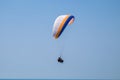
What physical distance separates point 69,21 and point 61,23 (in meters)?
1.33

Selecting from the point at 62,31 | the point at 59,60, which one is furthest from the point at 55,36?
the point at 59,60

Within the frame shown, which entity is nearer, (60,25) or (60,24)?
(60,25)

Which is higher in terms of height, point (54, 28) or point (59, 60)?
point (54, 28)

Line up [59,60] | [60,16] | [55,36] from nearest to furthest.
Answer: [59,60] → [55,36] → [60,16]

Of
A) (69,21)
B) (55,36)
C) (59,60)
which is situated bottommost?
(59,60)

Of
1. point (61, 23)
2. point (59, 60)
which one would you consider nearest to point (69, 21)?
point (61, 23)

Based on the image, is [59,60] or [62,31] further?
[62,31]

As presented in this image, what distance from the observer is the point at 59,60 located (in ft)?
90.2

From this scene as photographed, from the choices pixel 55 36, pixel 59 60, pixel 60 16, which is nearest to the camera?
pixel 59 60

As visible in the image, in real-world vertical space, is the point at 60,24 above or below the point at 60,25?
above

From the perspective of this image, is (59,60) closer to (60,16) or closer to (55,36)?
(55,36)

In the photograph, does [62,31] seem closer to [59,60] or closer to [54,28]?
[54,28]

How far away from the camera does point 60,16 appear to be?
3181cm

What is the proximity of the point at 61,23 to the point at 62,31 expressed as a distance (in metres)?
1.06
